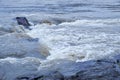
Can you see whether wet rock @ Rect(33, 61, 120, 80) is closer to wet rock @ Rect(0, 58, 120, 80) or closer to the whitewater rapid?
wet rock @ Rect(0, 58, 120, 80)

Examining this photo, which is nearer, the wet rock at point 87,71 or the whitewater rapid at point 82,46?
the wet rock at point 87,71

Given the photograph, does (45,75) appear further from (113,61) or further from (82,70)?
(113,61)

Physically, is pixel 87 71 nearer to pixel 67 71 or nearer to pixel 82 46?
pixel 67 71

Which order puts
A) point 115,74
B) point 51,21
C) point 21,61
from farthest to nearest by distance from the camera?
1. point 51,21
2. point 21,61
3. point 115,74

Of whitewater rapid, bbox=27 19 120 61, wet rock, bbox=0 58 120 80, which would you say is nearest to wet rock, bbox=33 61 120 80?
wet rock, bbox=0 58 120 80

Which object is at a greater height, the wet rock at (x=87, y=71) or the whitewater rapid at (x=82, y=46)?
the wet rock at (x=87, y=71)

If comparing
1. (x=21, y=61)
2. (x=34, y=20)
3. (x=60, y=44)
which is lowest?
(x=34, y=20)

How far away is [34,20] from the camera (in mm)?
21797

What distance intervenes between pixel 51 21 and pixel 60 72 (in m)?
15.0

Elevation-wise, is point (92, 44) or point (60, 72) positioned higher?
point (60, 72)

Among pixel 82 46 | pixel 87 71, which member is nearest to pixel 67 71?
pixel 87 71

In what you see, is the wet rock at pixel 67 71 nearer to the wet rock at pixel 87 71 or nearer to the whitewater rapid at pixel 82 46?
the wet rock at pixel 87 71

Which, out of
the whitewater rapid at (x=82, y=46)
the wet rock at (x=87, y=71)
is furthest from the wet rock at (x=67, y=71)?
the whitewater rapid at (x=82, y=46)

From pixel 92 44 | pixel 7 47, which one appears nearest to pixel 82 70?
pixel 7 47
